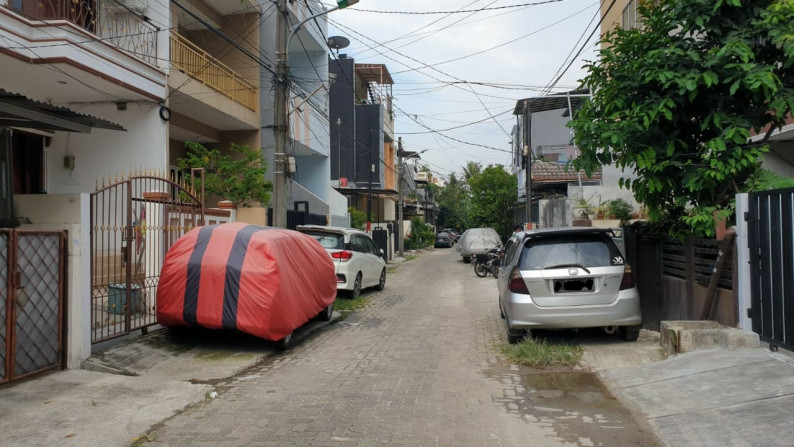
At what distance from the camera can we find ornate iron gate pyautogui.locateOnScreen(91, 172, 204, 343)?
7.29 metres

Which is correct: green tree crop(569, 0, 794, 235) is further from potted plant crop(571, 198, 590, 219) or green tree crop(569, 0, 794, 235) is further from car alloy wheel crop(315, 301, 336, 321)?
potted plant crop(571, 198, 590, 219)

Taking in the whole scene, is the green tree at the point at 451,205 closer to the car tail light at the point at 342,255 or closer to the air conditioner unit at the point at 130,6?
the car tail light at the point at 342,255

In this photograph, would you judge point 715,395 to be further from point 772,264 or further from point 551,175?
point 551,175

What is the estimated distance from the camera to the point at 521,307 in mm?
7602

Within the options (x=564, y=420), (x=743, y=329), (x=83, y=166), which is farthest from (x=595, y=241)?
(x=83, y=166)

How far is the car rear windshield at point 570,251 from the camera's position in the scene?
7.62 metres

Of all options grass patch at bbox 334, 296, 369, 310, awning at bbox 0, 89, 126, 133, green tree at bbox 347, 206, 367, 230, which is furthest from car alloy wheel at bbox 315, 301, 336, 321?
green tree at bbox 347, 206, 367, 230

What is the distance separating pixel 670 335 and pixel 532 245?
6.69 ft

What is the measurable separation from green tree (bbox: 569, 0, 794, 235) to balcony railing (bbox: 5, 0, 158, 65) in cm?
875

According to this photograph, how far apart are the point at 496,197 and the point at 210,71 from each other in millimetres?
21284

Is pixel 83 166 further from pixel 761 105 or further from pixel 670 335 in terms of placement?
pixel 761 105

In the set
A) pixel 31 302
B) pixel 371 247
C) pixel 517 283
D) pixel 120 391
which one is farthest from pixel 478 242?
pixel 31 302

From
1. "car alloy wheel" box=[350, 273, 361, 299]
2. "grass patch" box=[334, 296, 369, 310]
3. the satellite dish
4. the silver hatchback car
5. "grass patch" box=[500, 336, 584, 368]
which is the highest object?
the satellite dish

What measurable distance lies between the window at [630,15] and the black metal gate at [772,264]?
12520 mm
